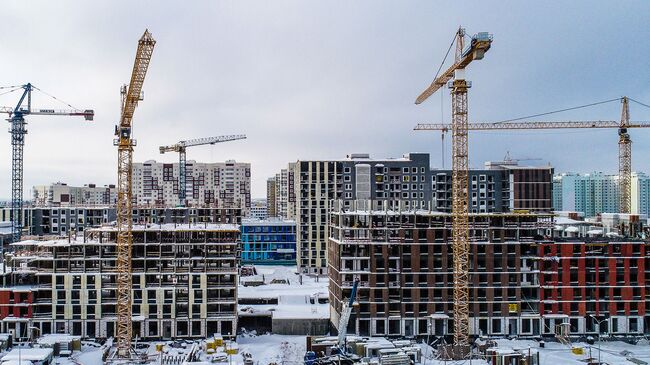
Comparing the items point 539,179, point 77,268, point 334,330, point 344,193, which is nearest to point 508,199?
point 539,179

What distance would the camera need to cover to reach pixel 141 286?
57969 mm

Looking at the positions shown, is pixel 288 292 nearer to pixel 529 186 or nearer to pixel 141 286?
pixel 141 286

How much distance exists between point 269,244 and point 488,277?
65.5 m

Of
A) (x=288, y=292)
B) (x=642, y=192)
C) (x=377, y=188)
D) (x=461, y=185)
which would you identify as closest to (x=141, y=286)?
(x=288, y=292)

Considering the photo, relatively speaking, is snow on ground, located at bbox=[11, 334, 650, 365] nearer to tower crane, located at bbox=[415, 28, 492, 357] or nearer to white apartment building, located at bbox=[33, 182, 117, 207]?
tower crane, located at bbox=[415, 28, 492, 357]

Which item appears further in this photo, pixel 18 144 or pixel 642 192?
pixel 642 192

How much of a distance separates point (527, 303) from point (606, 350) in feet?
26.6

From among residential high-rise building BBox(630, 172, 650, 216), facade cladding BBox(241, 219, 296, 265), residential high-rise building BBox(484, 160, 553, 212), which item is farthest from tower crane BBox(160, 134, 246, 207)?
residential high-rise building BBox(630, 172, 650, 216)

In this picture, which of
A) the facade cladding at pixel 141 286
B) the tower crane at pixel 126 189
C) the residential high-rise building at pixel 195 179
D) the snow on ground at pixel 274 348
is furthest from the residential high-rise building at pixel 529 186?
the residential high-rise building at pixel 195 179

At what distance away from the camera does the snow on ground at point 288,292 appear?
6738cm

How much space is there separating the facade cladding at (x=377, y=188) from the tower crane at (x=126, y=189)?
156ft

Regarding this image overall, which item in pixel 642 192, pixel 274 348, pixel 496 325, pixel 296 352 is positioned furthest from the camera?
pixel 642 192

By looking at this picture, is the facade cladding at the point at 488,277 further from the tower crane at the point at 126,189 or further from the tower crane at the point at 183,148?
the tower crane at the point at 183,148

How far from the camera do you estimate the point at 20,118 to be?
91875 millimetres
